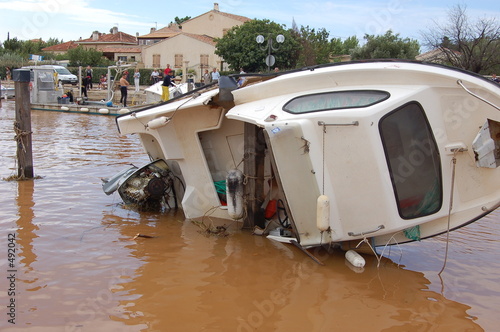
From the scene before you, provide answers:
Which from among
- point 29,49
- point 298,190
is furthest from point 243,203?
point 29,49

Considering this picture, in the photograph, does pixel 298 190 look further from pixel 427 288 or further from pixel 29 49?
pixel 29 49

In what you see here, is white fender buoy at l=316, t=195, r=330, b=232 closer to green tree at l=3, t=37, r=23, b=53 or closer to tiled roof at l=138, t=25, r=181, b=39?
green tree at l=3, t=37, r=23, b=53

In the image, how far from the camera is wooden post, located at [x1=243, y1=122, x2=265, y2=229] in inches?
276

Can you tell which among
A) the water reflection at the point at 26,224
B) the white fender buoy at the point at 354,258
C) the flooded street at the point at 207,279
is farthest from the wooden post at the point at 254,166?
the water reflection at the point at 26,224

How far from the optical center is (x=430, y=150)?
550 cm

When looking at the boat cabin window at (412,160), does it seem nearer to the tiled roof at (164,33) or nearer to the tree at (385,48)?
the tree at (385,48)

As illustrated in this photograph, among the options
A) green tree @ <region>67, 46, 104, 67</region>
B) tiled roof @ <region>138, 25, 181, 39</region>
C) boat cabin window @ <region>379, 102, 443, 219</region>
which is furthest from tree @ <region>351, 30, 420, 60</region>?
tiled roof @ <region>138, 25, 181, 39</region>

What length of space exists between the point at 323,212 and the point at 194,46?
50.7 metres

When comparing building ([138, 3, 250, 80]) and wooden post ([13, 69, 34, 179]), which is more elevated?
building ([138, 3, 250, 80])

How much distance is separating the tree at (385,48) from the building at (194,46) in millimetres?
15256

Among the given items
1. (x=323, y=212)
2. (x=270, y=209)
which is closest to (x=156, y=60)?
(x=270, y=209)

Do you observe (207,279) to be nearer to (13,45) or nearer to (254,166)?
(254,166)

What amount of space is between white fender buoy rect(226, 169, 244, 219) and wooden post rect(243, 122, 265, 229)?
0.14 m

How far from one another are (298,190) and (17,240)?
347 centimetres
